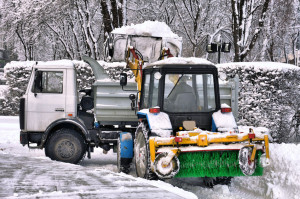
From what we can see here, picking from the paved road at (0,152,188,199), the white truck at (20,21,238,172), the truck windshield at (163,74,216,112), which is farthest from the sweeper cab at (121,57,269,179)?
the white truck at (20,21,238,172)

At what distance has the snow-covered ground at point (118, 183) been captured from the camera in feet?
19.7

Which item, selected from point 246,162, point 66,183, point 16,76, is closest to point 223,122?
point 246,162

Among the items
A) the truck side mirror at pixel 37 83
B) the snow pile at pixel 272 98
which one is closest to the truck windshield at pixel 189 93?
the truck side mirror at pixel 37 83

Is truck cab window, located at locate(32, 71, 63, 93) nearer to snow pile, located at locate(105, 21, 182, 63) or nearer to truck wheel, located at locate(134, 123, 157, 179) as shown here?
snow pile, located at locate(105, 21, 182, 63)

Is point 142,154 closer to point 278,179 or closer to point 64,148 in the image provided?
point 278,179

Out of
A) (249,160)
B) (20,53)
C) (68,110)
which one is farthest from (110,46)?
(20,53)

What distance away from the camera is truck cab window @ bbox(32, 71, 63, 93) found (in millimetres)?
9906

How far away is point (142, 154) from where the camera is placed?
24.9 ft

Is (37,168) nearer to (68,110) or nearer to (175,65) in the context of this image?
(68,110)

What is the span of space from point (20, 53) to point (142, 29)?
38.6 m

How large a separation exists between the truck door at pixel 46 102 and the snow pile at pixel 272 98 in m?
5.59

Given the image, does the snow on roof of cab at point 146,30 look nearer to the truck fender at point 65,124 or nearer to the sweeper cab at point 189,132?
the sweeper cab at point 189,132

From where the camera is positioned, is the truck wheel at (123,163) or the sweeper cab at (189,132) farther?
the truck wheel at (123,163)

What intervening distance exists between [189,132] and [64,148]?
377 cm
